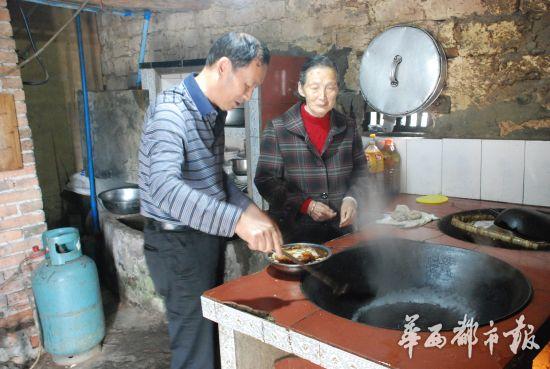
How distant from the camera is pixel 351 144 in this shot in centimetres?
274

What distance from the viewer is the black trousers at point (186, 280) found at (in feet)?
6.89

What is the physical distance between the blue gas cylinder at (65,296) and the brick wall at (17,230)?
18 cm

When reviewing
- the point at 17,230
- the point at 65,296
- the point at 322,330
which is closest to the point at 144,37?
the point at 17,230

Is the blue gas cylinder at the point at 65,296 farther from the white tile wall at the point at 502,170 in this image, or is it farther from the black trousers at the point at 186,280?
the white tile wall at the point at 502,170

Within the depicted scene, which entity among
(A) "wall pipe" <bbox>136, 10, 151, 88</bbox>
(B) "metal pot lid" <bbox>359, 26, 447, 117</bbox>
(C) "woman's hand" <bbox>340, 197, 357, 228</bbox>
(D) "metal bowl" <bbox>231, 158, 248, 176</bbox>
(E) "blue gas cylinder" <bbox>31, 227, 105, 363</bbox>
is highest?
(A) "wall pipe" <bbox>136, 10, 151, 88</bbox>

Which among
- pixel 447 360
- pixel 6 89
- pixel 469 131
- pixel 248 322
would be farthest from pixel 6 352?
pixel 469 131

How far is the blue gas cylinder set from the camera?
318 cm

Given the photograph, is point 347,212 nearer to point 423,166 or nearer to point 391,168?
point 391,168

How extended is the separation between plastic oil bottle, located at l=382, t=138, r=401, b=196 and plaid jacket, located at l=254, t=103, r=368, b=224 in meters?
0.53

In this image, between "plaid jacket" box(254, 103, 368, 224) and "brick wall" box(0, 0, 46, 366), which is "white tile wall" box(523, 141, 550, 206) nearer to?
"plaid jacket" box(254, 103, 368, 224)

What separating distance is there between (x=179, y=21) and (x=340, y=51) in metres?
2.14

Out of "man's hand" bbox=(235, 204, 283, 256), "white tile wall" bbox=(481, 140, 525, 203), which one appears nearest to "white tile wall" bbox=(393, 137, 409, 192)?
"white tile wall" bbox=(481, 140, 525, 203)

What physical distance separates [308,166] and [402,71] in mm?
1089

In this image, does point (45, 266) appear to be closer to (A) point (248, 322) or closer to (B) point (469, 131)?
(A) point (248, 322)
